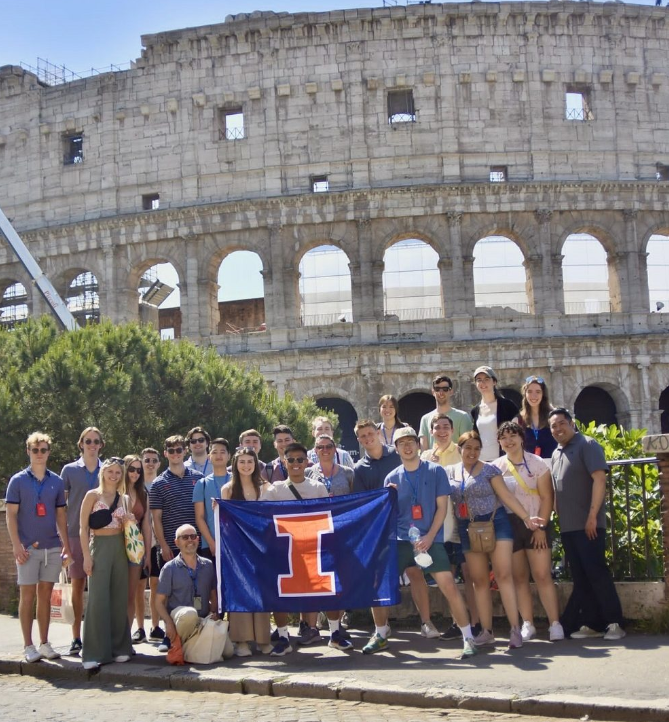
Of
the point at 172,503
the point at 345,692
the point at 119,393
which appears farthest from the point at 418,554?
the point at 119,393

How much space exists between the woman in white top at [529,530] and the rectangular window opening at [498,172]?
2328cm

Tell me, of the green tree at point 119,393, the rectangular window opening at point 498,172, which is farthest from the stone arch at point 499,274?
the green tree at point 119,393

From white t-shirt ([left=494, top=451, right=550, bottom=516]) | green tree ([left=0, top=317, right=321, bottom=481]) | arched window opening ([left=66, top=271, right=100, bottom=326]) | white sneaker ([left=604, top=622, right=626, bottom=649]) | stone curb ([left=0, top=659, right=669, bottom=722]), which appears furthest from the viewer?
arched window opening ([left=66, top=271, right=100, bottom=326])

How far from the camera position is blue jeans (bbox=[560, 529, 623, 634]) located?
918cm

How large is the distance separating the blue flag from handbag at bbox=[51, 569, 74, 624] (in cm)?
309

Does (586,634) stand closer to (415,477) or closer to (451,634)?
(451,634)

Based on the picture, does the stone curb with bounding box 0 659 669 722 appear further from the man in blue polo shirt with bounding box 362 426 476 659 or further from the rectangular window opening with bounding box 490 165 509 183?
the rectangular window opening with bounding box 490 165 509 183

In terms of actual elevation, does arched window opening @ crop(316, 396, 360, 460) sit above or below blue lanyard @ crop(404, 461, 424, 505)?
above

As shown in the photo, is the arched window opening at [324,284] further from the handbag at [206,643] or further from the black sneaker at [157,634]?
the handbag at [206,643]

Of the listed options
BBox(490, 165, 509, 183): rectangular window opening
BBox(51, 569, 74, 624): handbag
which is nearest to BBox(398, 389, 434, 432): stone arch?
BBox(490, 165, 509, 183): rectangular window opening

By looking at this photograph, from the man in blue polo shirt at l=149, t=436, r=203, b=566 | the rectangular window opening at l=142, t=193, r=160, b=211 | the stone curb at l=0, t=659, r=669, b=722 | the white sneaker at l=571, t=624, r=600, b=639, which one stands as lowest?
the stone curb at l=0, t=659, r=669, b=722

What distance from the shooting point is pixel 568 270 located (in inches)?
1635

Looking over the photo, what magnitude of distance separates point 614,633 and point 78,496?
5297 millimetres

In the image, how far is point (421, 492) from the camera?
9.25 m
